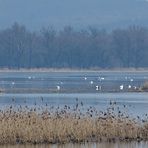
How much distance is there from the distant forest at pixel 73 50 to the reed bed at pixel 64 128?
313ft

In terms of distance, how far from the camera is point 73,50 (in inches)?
4973

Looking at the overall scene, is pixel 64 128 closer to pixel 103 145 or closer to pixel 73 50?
pixel 103 145

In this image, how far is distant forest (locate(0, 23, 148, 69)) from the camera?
122000mm

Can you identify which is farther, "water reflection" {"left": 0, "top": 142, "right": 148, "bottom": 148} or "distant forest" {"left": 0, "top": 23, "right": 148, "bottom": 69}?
"distant forest" {"left": 0, "top": 23, "right": 148, "bottom": 69}

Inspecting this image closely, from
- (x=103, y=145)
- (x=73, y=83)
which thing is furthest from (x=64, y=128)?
(x=73, y=83)

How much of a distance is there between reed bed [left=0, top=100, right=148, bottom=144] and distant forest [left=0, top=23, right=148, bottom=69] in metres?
95.4

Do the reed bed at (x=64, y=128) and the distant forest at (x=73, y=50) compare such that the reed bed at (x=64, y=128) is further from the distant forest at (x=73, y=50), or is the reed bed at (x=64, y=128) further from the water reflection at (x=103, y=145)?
the distant forest at (x=73, y=50)

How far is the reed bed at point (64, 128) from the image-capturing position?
921 inches

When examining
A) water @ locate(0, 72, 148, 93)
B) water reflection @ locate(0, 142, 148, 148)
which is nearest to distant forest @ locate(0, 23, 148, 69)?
water @ locate(0, 72, 148, 93)

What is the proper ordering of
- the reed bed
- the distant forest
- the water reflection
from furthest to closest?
the distant forest < the reed bed < the water reflection

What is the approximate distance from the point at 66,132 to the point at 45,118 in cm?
78

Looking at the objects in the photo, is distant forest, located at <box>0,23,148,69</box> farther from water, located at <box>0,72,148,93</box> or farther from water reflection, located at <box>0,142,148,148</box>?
water reflection, located at <box>0,142,148,148</box>

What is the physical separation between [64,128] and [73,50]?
103 metres

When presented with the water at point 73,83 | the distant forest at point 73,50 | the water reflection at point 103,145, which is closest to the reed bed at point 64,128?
the water reflection at point 103,145
